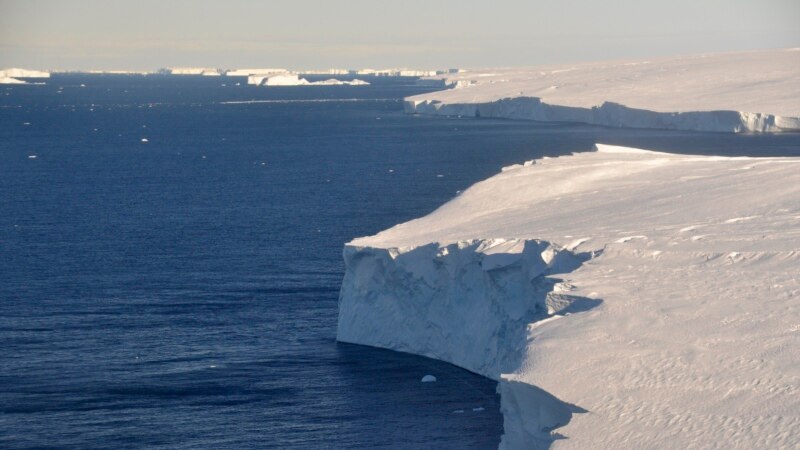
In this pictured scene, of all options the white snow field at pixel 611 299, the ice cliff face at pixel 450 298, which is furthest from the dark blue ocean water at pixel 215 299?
the white snow field at pixel 611 299

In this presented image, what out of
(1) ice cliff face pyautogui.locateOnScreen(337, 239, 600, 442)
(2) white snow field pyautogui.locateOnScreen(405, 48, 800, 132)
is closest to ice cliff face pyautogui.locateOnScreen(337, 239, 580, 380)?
(1) ice cliff face pyautogui.locateOnScreen(337, 239, 600, 442)

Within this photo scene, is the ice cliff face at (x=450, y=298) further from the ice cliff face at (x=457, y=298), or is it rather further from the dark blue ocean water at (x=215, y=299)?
the dark blue ocean water at (x=215, y=299)

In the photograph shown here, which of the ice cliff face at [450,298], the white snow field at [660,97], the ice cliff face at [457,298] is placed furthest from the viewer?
the white snow field at [660,97]

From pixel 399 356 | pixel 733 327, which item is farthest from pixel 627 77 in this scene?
pixel 733 327

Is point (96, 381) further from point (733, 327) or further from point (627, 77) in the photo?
point (627, 77)

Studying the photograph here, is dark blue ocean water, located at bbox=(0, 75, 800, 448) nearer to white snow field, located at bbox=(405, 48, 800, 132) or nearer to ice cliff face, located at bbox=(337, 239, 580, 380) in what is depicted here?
ice cliff face, located at bbox=(337, 239, 580, 380)

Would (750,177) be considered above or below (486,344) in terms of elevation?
above

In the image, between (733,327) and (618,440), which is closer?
(618,440)
